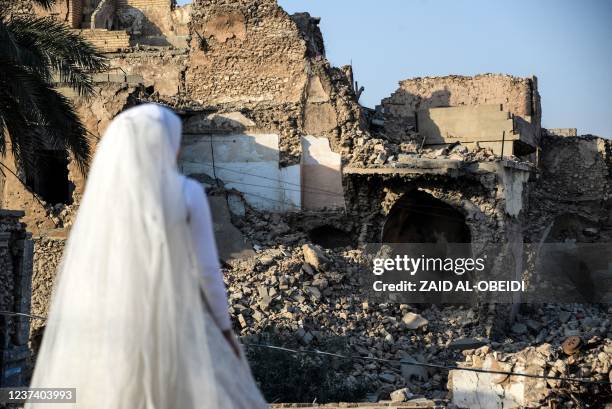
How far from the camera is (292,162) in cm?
1962

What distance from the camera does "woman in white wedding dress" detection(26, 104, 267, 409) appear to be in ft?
10.4

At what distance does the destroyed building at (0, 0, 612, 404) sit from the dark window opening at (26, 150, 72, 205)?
1.5 inches

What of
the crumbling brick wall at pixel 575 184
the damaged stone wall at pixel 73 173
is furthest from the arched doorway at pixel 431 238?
the damaged stone wall at pixel 73 173

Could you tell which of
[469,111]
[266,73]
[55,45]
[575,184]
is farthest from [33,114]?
[575,184]

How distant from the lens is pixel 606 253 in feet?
80.2

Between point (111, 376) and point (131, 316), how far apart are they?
0.70ft

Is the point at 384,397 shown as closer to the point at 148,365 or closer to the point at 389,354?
the point at 389,354

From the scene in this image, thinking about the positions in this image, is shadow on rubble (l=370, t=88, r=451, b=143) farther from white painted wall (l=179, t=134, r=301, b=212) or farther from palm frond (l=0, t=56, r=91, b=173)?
palm frond (l=0, t=56, r=91, b=173)

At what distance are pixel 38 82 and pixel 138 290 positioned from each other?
27.0 ft

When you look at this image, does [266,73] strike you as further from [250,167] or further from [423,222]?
[423,222]

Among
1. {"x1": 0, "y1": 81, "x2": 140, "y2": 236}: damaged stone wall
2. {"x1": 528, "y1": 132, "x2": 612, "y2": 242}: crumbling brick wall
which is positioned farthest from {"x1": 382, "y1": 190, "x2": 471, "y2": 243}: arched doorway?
{"x1": 0, "y1": 81, "x2": 140, "y2": 236}: damaged stone wall

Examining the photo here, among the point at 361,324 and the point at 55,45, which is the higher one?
the point at 55,45

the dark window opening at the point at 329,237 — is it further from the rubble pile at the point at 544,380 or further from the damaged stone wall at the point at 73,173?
the rubble pile at the point at 544,380

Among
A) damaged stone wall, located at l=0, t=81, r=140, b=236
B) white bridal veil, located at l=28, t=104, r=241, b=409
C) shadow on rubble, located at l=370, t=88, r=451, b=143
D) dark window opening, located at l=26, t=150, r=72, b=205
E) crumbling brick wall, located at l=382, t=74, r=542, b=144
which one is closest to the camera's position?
white bridal veil, located at l=28, t=104, r=241, b=409
